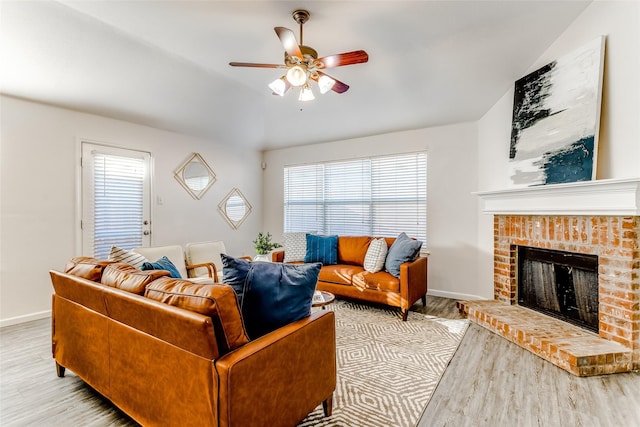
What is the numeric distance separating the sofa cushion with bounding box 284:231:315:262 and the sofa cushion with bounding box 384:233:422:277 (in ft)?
4.52

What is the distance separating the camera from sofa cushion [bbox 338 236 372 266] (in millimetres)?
4340

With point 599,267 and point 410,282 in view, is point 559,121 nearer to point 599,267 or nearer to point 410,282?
point 599,267

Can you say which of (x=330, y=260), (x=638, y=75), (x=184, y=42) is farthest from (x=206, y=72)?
(x=638, y=75)

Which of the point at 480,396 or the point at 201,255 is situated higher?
the point at 201,255

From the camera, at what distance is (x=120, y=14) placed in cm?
256

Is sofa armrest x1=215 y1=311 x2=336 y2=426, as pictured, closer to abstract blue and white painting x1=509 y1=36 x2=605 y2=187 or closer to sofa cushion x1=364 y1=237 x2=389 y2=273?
sofa cushion x1=364 y1=237 x2=389 y2=273

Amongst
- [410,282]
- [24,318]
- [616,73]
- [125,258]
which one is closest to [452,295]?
[410,282]

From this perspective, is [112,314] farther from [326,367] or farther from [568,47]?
[568,47]

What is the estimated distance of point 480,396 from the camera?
2047 mm

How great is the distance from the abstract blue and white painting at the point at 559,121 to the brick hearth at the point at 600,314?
0.44 m

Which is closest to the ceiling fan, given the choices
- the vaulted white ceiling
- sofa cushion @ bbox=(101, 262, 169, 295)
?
the vaulted white ceiling

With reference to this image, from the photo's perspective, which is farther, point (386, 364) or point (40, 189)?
point (40, 189)

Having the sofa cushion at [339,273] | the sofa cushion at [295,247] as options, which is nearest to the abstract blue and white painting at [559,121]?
the sofa cushion at [339,273]

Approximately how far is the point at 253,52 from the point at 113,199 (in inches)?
107
